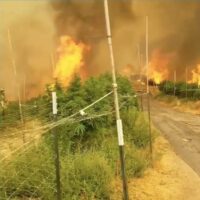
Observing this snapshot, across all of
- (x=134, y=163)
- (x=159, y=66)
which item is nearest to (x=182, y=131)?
(x=134, y=163)

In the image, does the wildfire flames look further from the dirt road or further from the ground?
the ground

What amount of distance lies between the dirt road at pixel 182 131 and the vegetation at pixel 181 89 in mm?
3145

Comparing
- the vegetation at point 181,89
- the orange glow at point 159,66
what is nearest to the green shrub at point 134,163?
the vegetation at point 181,89

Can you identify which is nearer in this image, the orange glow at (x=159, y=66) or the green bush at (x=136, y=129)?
the green bush at (x=136, y=129)

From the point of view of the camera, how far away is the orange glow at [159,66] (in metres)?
52.8

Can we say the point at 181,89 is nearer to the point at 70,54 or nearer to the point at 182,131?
the point at 70,54

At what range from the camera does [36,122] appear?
17.5 m

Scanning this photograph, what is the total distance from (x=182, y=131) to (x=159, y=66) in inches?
1052

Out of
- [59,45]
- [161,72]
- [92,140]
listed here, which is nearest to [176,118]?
[59,45]

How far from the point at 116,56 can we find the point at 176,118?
17.9m

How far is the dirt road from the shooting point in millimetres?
21316

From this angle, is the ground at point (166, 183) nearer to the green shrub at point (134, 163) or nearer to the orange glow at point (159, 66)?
the green shrub at point (134, 163)

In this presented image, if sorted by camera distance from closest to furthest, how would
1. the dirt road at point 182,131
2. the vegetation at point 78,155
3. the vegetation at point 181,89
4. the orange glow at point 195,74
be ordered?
the vegetation at point 78,155, the dirt road at point 182,131, the vegetation at point 181,89, the orange glow at point 195,74

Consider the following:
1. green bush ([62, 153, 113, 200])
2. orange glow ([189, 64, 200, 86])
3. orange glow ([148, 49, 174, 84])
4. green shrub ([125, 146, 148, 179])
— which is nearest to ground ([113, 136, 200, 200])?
green shrub ([125, 146, 148, 179])
